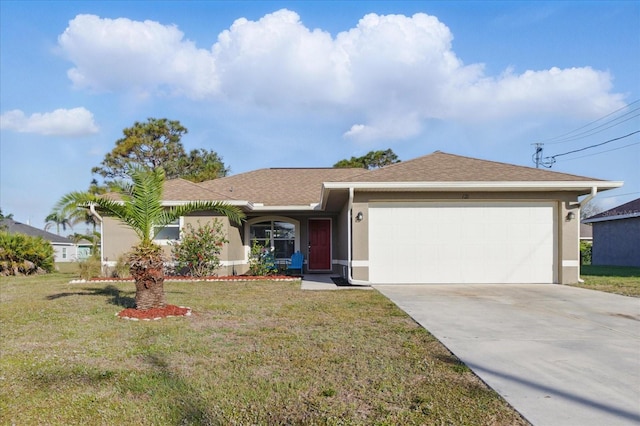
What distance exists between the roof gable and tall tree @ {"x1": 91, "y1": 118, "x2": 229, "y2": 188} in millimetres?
19901

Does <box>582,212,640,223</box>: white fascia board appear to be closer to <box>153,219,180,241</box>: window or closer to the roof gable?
the roof gable

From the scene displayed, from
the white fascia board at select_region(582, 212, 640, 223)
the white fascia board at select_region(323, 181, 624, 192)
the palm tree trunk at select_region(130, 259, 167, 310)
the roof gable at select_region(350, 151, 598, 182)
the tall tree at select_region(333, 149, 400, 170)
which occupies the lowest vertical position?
the palm tree trunk at select_region(130, 259, 167, 310)

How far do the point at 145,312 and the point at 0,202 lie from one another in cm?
3823

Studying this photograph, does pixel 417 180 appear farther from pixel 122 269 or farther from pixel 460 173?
pixel 122 269

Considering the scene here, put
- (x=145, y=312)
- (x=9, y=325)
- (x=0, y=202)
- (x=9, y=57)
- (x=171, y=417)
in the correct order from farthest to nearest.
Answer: (x=0, y=202) < (x=9, y=57) < (x=145, y=312) < (x=9, y=325) < (x=171, y=417)

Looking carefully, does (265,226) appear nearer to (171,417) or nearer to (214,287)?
(214,287)

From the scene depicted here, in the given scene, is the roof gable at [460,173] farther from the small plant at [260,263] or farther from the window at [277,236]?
the window at [277,236]

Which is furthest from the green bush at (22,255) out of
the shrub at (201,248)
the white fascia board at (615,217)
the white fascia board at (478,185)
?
the white fascia board at (615,217)

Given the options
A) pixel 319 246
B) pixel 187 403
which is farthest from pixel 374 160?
pixel 187 403

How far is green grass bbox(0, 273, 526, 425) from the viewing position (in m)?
3.18

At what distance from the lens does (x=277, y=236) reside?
16578 millimetres

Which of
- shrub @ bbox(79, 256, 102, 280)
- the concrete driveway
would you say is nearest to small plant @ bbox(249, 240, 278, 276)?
shrub @ bbox(79, 256, 102, 280)

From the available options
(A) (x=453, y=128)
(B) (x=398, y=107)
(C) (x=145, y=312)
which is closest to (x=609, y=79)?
(A) (x=453, y=128)

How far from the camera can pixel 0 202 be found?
36.0 meters
